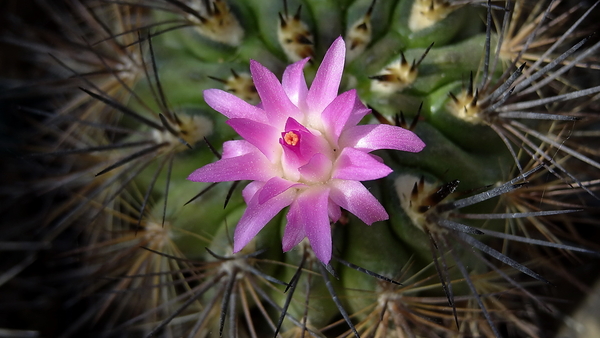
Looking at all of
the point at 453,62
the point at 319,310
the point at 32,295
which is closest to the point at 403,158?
the point at 453,62

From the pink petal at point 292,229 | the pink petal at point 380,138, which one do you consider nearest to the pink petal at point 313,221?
the pink petal at point 292,229

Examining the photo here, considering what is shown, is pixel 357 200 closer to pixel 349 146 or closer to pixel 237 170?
pixel 349 146

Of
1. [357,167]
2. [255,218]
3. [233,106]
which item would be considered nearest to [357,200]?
[357,167]

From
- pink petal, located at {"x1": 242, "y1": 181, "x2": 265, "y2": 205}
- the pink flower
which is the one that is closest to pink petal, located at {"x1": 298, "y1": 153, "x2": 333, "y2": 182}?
the pink flower

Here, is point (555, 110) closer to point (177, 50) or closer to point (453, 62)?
point (453, 62)

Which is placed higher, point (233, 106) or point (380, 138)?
point (233, 106)

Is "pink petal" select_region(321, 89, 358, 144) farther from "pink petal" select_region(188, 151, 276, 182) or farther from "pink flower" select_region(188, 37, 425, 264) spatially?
"pink petal" select_region(188, 151, 276, 182)

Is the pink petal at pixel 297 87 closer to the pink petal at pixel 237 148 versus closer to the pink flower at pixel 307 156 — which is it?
the pink flower at pixel 307 156
